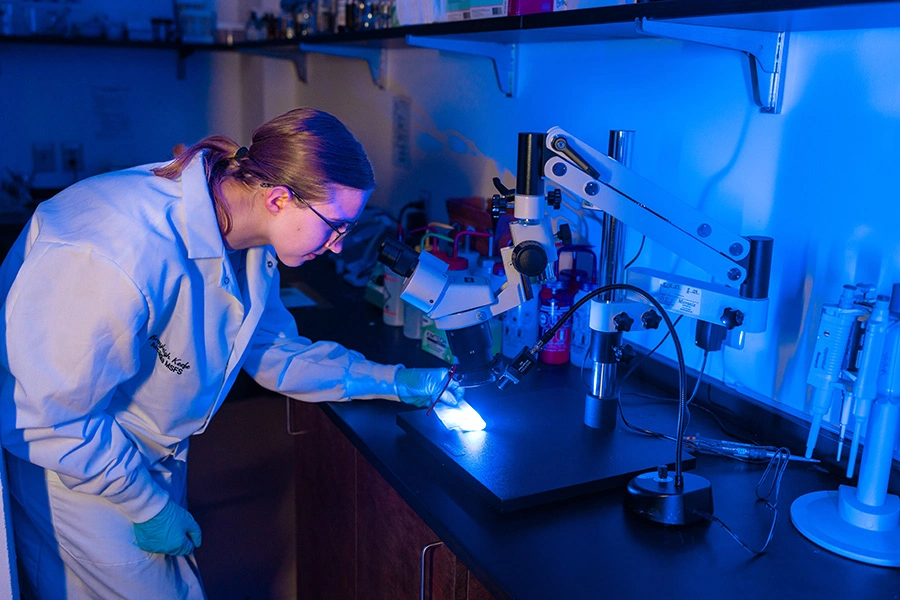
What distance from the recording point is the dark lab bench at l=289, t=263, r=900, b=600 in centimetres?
99

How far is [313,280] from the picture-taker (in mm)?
2688

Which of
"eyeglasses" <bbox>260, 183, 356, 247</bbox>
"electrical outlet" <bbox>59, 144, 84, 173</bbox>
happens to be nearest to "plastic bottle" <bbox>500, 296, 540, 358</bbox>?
"eyeglasses" <bbox>260, 183, 356, 247</bbox>

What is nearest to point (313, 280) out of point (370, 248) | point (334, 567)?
point (370, 248)

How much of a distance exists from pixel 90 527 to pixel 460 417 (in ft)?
2.24

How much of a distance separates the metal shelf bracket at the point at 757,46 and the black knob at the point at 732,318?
397 millimetres

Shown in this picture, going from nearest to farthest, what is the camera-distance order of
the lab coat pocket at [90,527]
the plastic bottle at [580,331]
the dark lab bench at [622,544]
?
the dark lab bench at [622,544] < the lab coat pocket at [90,527] < the plastic bottle at [580,331]

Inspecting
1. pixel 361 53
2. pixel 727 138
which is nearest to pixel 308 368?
pixel 727 138

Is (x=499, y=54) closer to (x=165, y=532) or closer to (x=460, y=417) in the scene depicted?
(x=460, y=417)

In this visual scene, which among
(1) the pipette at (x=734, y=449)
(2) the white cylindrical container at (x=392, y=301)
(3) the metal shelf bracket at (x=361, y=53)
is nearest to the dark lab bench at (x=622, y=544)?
(1) the pipette at (x=734, y=449)

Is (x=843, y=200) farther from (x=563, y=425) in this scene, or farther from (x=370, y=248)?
(x=370, y=248)

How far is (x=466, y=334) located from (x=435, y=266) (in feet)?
0.41

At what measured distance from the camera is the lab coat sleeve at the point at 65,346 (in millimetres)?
1180

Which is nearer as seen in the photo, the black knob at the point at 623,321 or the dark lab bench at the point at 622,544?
the dark lab bench at the point at 622,544

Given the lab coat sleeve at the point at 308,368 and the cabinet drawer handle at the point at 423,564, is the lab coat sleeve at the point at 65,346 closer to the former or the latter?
the lab coat sleeve at the point at 308,368
